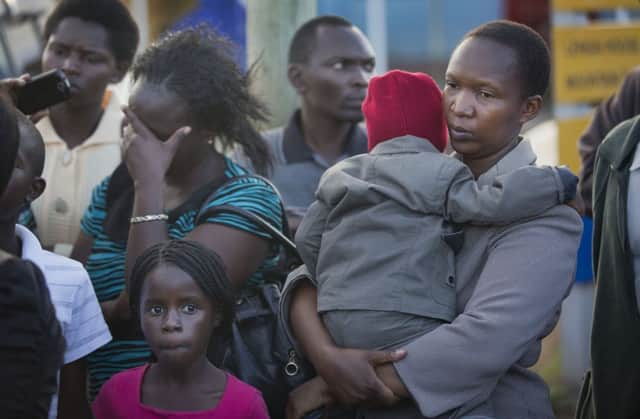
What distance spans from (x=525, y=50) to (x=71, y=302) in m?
1.46

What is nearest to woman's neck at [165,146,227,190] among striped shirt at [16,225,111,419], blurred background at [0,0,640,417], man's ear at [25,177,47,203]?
man's ear at [25,177,47,203]

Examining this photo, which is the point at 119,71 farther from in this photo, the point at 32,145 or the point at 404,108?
the point at 404,108

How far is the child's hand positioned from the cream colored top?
137 centimetres

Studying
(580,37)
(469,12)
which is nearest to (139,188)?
(580,37)

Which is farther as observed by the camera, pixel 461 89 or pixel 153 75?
pixel 153 75

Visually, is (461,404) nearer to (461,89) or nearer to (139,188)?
(461,89)

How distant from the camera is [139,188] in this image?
3686mm

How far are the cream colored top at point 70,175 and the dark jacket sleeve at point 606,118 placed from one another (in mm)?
2045

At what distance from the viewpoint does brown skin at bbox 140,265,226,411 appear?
318 centimetres

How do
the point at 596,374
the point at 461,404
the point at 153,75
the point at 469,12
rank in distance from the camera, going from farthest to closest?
1. the point at 469,12
2. the point at 153,75
3. the point at 596,374
4. the point at 461,404

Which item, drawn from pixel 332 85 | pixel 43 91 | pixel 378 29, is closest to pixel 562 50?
pixel 378 29

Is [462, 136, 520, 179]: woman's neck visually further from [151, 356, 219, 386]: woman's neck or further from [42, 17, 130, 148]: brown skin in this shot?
[42, 17, 130, 148]: brown skin

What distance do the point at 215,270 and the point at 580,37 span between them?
5.14 meters

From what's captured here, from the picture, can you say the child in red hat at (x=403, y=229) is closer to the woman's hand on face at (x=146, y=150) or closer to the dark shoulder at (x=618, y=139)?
the dark shoulder at (x=618, y=139)
